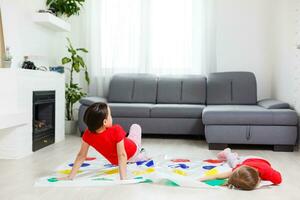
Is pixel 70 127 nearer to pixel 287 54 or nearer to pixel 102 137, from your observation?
pixel 102 137

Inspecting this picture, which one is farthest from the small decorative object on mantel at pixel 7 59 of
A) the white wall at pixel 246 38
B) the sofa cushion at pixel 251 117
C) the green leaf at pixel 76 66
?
the white wall at pixel 246 38

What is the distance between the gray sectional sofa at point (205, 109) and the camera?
4.06 meters

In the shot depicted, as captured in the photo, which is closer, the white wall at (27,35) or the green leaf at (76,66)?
the white wall at (27,35)

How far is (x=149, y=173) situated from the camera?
2.83 metres

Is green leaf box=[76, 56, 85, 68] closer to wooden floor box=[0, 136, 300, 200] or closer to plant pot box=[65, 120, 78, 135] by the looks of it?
plant pot box=[65, 120, 78, 135]

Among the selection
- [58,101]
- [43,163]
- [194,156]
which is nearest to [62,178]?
[43,163]

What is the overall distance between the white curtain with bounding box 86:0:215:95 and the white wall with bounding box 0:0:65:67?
555 millimetres

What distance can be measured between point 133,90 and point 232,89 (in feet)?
4.48

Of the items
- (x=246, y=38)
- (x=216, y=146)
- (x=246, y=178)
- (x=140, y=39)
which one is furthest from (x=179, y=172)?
(x=246, y=38)

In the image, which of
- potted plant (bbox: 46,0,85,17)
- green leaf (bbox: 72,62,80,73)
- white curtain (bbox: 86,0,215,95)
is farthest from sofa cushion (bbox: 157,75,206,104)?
potted plant (bbox: 46,0,85,17)

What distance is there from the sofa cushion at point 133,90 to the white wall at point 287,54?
1681 millimetres

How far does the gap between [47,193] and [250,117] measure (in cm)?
242

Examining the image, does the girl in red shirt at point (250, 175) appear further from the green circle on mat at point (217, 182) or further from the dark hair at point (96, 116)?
the dark hair at point (96, 116)

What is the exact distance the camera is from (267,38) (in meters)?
5.50
